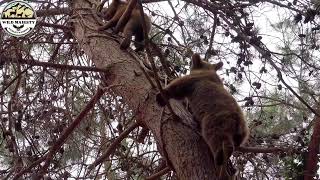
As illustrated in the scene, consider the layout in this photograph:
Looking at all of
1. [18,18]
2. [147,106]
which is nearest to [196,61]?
[147,106]

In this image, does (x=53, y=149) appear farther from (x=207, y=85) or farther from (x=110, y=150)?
(x=207, y=85)

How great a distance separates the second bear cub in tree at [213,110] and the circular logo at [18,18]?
1510 mm

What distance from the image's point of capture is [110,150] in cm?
330

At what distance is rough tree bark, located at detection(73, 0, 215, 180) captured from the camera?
2406 millimetres

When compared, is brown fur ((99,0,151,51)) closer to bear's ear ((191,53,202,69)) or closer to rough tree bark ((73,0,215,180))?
rough tree bark ((73,0,215,180))

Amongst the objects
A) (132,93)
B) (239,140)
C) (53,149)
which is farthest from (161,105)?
(53,149)

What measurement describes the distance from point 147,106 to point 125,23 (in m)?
1.49

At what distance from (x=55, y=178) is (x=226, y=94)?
1779mm

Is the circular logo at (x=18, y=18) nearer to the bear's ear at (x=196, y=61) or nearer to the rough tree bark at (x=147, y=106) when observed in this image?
the rough tree bark at (x=147, y=106)

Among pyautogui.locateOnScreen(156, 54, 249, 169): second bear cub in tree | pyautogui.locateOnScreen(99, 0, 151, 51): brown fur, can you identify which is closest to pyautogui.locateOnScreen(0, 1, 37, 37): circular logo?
pyautogui.locateOnScreen(99, 0, 151, 51): brown fur

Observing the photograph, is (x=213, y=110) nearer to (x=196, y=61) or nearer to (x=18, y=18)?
(x=196, y=61)

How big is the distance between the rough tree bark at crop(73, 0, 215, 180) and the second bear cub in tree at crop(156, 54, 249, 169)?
68 millimetres

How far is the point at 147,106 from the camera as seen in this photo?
9.53 feet

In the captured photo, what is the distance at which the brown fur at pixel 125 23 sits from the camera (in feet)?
12.7
